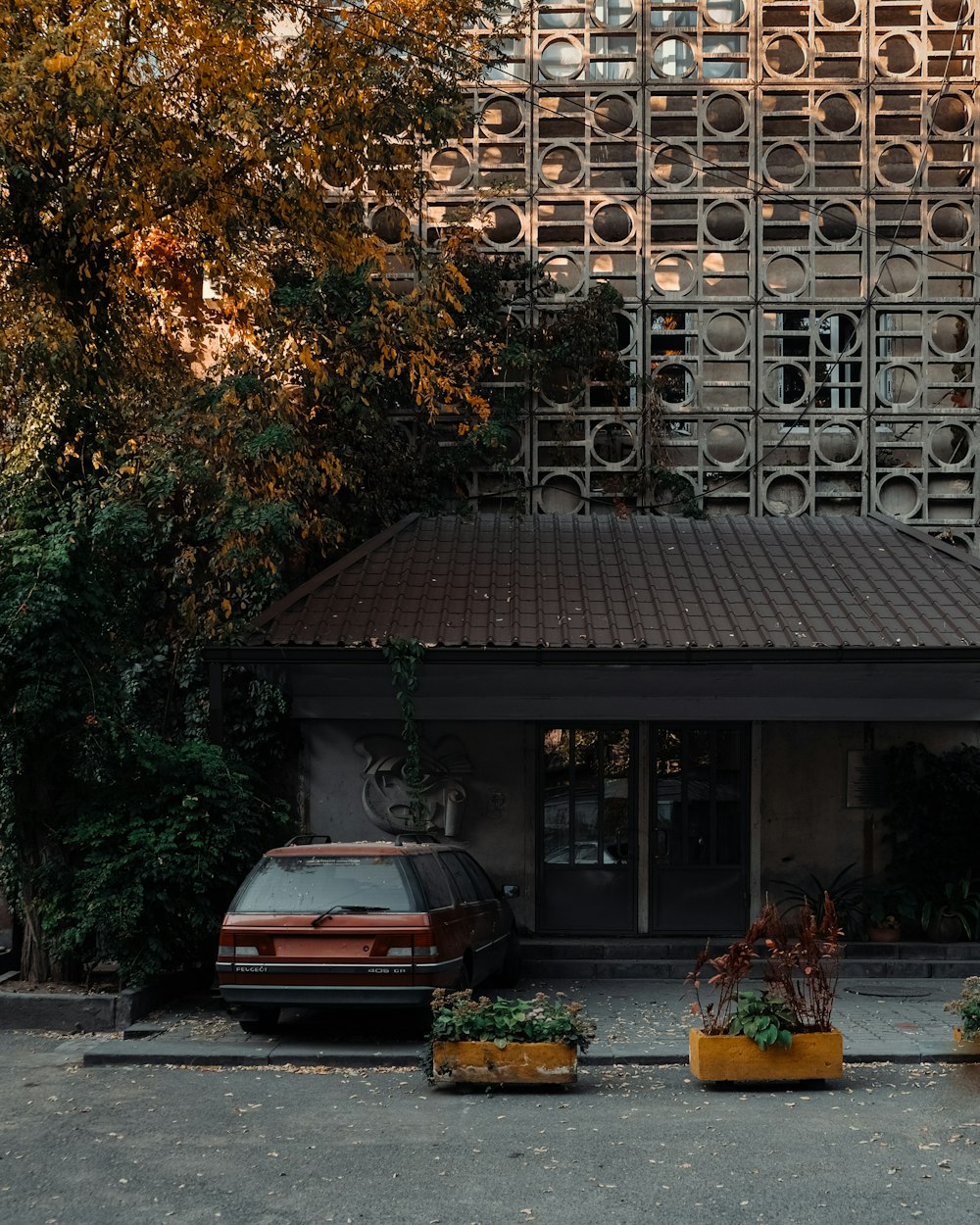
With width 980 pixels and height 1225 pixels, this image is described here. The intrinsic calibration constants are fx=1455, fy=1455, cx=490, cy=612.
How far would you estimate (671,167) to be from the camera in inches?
731

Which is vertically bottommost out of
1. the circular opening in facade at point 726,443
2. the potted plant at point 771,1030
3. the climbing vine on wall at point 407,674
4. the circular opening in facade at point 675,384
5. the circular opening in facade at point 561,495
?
the potted plant at point 771,1030

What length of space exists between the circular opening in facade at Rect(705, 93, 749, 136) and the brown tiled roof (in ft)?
16.8

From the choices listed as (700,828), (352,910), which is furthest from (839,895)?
(352,910)

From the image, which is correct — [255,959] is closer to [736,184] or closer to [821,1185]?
[821,1185]

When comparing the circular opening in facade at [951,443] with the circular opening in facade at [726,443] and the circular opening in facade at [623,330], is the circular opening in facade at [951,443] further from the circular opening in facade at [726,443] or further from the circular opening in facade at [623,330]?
the circular opening in facade at [623,330]

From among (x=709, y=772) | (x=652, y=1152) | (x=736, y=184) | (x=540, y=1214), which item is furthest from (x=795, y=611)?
(x=540, y=1214)

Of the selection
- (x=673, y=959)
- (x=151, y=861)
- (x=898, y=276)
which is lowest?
(x=673, y=959)

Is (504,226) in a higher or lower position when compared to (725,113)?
lower

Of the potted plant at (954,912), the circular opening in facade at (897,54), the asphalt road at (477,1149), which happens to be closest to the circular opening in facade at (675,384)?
the circular opening in facade at (897,54)

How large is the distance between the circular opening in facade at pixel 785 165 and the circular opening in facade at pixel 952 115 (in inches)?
68.3

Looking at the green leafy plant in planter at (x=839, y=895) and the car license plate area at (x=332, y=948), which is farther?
the green leafy plant in planter at (x=839, y=895)

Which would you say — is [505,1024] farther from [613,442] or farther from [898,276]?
[898,276]

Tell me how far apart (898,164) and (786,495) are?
449cm

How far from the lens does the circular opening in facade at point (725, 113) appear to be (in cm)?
1858
